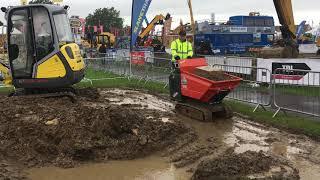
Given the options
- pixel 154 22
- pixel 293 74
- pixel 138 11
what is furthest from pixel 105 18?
pixel 293 74

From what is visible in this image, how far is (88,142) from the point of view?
7.20 m

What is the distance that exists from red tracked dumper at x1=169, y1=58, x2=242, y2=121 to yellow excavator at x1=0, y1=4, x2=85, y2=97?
9.48 ft

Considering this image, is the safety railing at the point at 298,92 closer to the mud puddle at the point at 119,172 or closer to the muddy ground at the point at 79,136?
the muddy ground at the point at 79,136

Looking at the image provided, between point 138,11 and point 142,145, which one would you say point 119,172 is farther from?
point 138,11

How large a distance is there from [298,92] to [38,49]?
6.53 m

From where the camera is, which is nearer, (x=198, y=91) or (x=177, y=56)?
(x=198, y=91)

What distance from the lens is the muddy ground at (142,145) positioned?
6.19 m

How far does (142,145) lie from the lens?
7359mm

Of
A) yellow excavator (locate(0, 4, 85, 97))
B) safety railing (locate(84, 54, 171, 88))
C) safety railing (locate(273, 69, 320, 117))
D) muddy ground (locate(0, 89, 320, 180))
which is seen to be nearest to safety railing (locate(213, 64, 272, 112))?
safety railing (locate(273, 69, 320, 117))

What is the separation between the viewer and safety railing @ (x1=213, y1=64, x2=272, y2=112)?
10.8 m

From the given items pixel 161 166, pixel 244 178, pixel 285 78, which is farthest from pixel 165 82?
pixel 244 178

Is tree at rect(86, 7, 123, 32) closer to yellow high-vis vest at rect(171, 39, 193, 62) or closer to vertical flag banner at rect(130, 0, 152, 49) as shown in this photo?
vertical flag banner at rect(130, 0, 152, 49)

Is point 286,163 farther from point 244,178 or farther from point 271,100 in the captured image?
point 271,100

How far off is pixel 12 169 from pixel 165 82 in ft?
31.7
